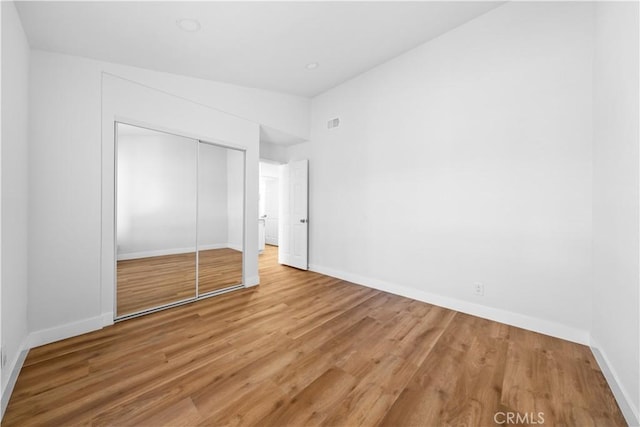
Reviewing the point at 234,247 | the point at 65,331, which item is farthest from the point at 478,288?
the point at 65,331

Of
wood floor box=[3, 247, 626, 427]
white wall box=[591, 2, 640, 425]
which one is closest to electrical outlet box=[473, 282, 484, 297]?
wood floor box=[3, 247, 626, 427]

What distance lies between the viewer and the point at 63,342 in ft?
7.48

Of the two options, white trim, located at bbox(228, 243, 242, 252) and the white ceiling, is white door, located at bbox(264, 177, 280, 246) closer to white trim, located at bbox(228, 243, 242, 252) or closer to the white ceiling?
white trim, located at bbox(228, 243, 242, 252)

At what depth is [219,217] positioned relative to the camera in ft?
11.6

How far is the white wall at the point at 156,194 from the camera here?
9.12ft

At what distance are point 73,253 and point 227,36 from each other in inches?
109

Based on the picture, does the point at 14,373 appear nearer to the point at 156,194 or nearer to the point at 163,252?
the point at 163,252

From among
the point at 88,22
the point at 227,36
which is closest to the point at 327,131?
the point at 227,36

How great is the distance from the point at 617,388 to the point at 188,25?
14.8ft

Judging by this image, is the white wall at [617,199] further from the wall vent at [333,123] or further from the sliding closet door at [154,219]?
the sliding closet door at [154,219]

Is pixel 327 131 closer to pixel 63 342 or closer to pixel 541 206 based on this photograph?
pixel 541 206

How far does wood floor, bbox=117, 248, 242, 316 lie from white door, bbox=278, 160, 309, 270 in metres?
1.43

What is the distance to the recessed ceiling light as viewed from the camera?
90.8 inches

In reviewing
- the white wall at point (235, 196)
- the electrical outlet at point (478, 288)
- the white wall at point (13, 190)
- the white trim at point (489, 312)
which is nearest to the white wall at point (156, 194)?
the white wall at point (235, 196)
